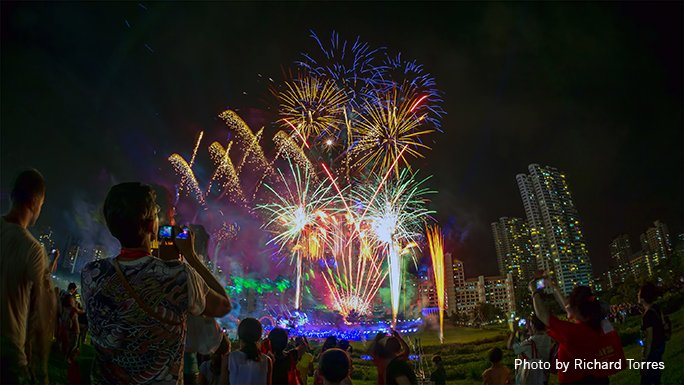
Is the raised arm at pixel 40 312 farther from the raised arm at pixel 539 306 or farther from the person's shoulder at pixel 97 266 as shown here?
the raised arm at pixel 539 306

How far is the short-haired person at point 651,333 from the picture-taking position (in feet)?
19.5

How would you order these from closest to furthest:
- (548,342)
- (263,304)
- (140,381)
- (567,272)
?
(140,381) < (548,342) < (263,304) < (567,272)

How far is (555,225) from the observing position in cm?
9406

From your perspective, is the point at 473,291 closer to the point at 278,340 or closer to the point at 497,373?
the point at 497,373

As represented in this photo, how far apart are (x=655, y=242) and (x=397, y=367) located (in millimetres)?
91579

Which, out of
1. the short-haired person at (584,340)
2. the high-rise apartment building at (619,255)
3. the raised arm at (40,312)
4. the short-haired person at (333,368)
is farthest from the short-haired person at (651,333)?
the high-rise apartment building at (619,255)

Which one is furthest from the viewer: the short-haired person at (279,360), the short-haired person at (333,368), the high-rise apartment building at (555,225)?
the high-rise apartment building at (555,225)

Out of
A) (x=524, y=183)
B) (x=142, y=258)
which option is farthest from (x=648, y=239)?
(x=142, y=258)

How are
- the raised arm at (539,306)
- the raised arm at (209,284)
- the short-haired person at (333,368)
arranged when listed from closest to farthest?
the raised arm at (209,284)
the short-haired person at (333,368)
the raised arm at (539,306)

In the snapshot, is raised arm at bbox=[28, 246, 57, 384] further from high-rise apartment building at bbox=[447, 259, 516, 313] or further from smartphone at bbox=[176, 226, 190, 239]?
high-rise apartment building at bbox=[447, 259, 516, 313]

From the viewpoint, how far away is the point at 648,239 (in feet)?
253

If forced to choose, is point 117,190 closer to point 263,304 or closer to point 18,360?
point 18,360

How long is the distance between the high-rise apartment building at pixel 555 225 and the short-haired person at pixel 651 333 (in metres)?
90.0

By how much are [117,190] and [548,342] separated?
20.0 ft
